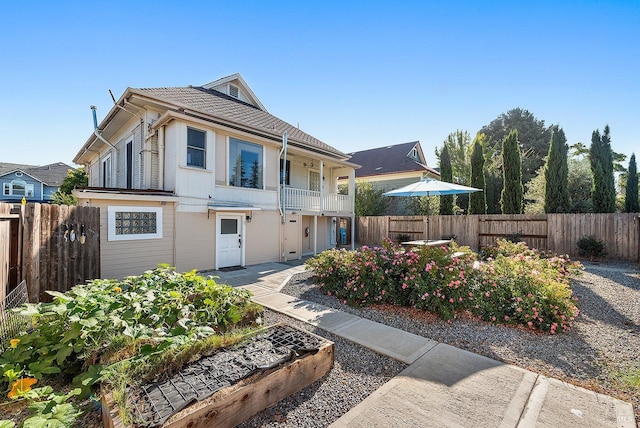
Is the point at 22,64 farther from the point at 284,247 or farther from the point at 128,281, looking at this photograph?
the point at 284,247

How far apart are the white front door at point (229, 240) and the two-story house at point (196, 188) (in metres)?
0.03

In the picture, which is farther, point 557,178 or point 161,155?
point 557,178

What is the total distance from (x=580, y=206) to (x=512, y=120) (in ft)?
61.9

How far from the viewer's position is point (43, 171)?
33.5m

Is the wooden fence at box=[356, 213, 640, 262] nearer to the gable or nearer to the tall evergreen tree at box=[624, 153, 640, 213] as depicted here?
the tall evergreen tree at box=[624, 153, 640, 213]

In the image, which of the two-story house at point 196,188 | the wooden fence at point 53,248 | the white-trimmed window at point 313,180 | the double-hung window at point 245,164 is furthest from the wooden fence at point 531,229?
the wooden fence at point 53,248

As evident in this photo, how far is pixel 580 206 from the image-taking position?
16.1 metres

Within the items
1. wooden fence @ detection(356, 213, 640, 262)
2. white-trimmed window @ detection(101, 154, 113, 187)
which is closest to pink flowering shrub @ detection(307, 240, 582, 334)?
wooden fence @ detection(356, 213, 640, 262)

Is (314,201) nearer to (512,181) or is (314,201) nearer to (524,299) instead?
(524,299)

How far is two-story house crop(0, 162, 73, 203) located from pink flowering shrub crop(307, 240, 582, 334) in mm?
34353

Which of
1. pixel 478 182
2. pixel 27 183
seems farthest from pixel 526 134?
pixel 27 183

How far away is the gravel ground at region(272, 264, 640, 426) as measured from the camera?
317cm

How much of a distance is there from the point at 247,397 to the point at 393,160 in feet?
77.6

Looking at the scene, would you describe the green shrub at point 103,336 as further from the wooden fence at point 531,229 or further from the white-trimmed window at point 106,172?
the white-trimmed window at point 106,172
